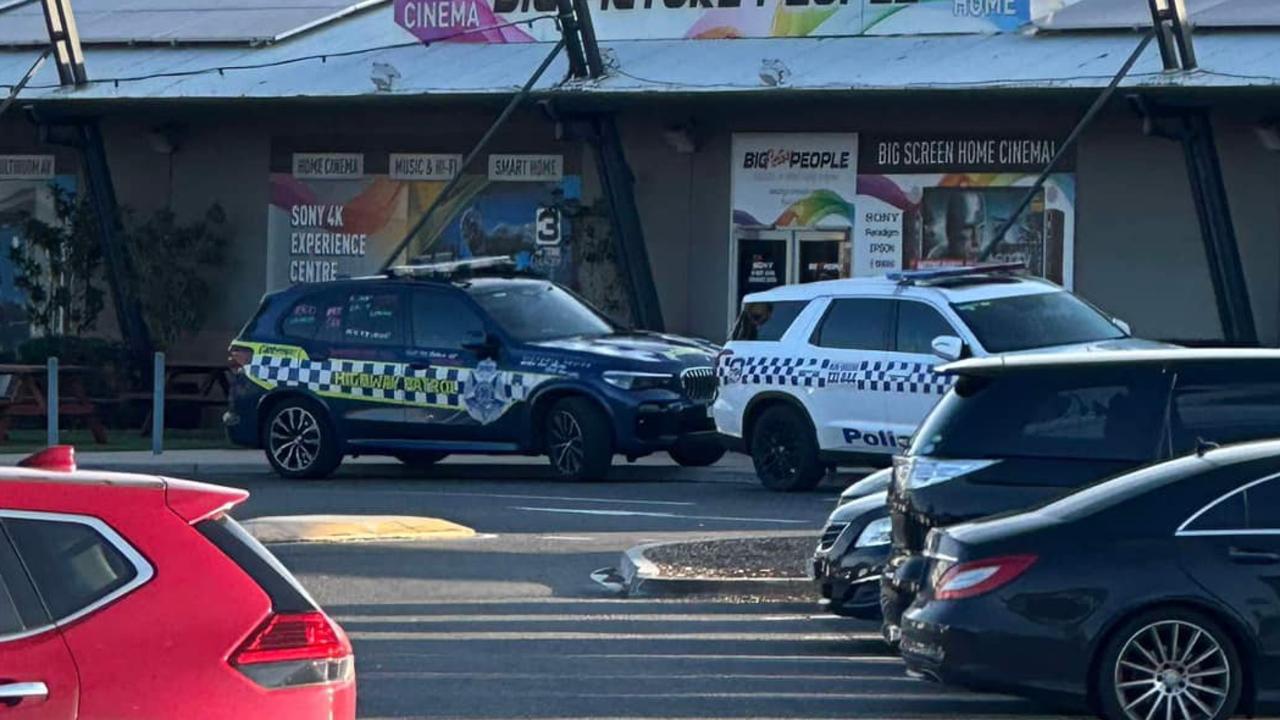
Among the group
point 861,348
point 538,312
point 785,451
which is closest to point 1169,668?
point 861,348

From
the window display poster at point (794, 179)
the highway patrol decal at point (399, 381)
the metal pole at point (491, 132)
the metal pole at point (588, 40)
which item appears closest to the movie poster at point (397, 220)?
the metal pole at point (491, 132)

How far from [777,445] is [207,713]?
13.8 metres

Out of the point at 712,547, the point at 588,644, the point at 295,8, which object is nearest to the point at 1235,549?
the point at 588,644

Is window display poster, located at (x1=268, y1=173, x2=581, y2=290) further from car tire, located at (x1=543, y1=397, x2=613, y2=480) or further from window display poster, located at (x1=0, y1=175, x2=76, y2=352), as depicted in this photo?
car tire, located at (x1=543, y1=397, x2=613, y2=480)

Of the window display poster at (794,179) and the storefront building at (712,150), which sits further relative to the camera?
the window display poster at (794,179)

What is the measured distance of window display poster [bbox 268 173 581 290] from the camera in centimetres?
2872

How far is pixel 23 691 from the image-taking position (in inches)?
213

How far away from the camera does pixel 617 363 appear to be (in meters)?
19.8

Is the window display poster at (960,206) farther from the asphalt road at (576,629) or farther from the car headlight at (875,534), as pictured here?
the car headlight at (875,534)

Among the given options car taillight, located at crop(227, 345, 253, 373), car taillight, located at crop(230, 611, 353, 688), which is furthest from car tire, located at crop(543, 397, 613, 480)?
car taillight, located at crop(230, 611, 353, 688)

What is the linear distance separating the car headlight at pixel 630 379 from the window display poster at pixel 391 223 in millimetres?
8728

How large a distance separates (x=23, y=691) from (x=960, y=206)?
70.9ft

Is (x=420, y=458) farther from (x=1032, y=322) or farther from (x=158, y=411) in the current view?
(x=1032, y=322)

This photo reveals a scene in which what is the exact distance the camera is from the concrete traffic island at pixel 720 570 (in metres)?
13.5
